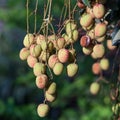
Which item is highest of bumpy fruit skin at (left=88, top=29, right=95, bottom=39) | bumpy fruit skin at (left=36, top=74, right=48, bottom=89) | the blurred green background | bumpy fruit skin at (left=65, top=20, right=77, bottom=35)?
bumpy fruit skin at (left=65, top=20, right=77, bottom=35)

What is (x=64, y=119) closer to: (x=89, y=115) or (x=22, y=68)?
(x=89, y=115)

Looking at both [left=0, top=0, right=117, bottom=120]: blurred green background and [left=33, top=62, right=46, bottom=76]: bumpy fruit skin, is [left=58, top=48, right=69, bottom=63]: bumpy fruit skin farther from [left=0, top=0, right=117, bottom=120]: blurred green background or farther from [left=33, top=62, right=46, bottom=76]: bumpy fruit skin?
[left=0, top=0, right=117, bottom=120]: blurred green background

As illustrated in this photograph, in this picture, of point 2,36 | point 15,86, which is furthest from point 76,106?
point 2,36

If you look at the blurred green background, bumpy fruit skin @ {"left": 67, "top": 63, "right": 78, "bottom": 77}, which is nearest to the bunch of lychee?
bumpy fruit skin @ {"left": 67, "top": 63, "right": 78, "bottom": 77}

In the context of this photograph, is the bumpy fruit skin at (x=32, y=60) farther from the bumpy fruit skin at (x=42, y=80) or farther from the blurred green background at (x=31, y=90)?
the blurred green background at (x=31, y=90)

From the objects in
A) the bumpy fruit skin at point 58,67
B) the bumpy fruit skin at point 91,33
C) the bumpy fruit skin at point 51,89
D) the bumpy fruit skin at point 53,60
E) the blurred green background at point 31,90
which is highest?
the bumpy fruit skin at point 91,33

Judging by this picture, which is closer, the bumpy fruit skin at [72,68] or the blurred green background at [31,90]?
the bumpy fruit skin at [72,68]

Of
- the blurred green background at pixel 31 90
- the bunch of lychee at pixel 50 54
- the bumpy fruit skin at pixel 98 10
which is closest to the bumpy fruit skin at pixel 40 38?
the bunch of lychee at pixel 50 54
